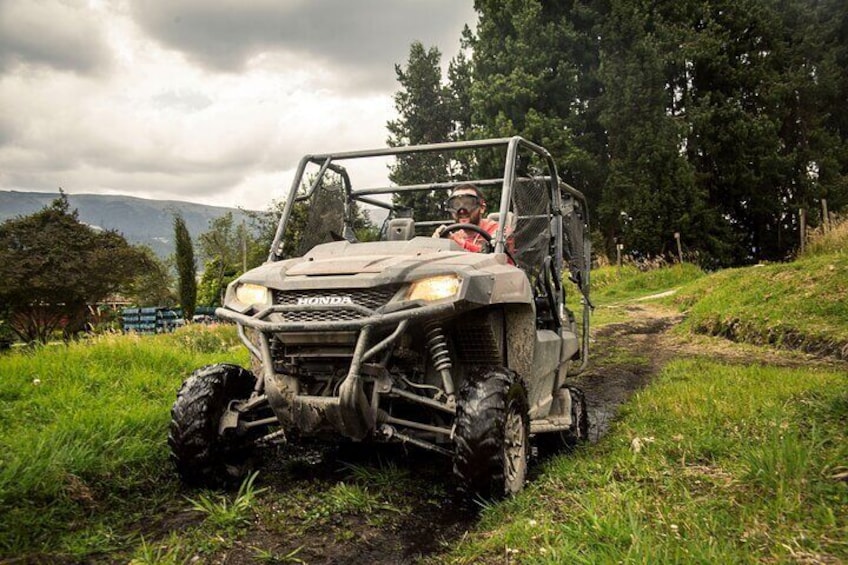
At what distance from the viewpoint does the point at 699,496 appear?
2.83m

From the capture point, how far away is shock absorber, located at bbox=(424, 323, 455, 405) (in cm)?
336

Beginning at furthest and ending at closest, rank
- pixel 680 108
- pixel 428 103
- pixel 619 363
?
pixel 428 103 → pixel 680 108 → pixel 619 363

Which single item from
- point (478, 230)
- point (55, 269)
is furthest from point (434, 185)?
point (55, 269)

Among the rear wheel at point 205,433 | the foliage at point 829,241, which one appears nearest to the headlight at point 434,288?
the rear wheel at point 205,433

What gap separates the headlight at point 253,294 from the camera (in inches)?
139

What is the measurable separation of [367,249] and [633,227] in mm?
18595

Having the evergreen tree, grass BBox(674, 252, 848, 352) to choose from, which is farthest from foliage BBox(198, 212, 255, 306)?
grass BBox(674, 252, 848, 352)

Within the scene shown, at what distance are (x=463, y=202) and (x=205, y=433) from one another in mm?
2636

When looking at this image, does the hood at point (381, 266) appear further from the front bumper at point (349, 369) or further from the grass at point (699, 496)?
the grass at point (699, 496)

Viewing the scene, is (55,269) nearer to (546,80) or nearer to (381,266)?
(546,80)

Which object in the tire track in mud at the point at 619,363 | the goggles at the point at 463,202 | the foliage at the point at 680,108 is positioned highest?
the foliage at the point at 680,108

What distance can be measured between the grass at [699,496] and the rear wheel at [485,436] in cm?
13

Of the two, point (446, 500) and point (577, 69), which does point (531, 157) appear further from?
point (446, 500)

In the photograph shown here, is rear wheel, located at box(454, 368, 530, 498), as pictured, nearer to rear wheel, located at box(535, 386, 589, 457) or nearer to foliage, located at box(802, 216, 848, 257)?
rear wheel, located at box(535, 386, 589, 457)
